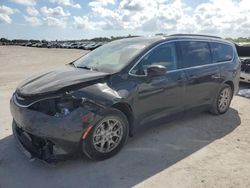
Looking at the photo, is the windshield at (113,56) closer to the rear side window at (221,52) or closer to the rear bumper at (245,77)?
the rear side window at (221,52)

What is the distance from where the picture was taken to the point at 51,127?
3.36 m

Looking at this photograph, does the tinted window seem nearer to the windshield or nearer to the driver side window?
the driver side window

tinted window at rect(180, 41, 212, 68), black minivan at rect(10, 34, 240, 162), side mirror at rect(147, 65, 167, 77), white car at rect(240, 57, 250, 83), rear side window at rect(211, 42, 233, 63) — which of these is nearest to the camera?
black minivan at rect(10, 34, 240, 162)

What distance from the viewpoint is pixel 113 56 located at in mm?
4648

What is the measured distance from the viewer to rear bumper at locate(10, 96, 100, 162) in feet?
11.1

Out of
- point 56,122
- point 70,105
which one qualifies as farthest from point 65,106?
point 56,122

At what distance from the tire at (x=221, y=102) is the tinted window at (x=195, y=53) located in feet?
2.68

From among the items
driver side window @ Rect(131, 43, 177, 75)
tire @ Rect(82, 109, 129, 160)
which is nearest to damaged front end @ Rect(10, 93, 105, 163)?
tire @ Rect(82, 109, 129, 160)

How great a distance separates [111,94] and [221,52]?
10.8ft

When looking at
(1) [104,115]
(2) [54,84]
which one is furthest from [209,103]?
(2) [54,84]

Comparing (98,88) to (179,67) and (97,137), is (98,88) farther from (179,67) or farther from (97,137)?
(179,67)

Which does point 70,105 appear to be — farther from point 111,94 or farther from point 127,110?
point 127,110

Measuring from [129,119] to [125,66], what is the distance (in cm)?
80

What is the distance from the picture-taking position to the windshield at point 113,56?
427 centimetres
